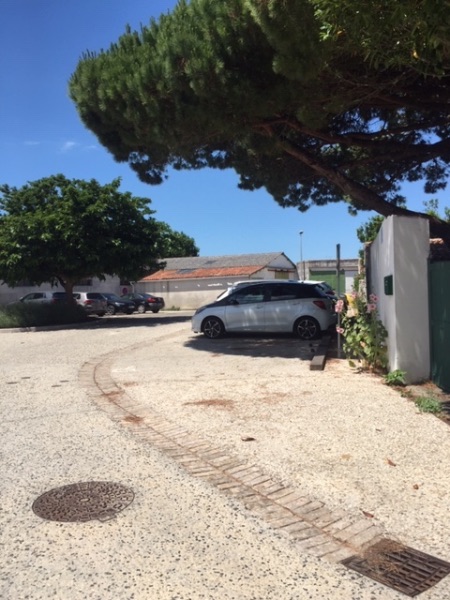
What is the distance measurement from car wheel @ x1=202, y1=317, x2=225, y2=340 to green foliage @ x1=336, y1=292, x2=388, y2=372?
552 centimetres

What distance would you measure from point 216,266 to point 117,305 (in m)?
15.6

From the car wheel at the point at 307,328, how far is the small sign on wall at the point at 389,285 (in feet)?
19.8

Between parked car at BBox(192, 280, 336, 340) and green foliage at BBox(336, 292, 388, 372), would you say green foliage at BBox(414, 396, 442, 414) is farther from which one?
parked car at BBox(192, 280, 336, 340)

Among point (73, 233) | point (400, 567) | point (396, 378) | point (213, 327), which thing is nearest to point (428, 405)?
point (396, 378)

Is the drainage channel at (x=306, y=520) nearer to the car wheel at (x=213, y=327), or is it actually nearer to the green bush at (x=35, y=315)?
the car wheel at (x=213, y=327)

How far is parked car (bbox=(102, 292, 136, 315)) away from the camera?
33062 mm

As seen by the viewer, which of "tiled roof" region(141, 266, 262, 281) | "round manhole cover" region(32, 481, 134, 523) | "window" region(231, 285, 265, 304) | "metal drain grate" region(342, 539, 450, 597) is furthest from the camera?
"tiled roof" region(141, 266, 262, 281)

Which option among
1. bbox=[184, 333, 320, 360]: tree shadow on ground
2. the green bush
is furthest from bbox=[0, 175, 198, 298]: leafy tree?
bbox=[184, 333, 320, 360]: tree shadow on ground

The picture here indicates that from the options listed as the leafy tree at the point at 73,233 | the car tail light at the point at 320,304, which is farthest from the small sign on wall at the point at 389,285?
the leafy tree at the point at 73,233

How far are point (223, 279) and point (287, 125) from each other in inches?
1236

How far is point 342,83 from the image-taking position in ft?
31.7

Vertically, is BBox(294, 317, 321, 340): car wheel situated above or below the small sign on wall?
below

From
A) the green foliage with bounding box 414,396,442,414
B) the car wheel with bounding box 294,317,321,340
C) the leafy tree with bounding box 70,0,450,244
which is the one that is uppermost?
the leafy tree with bounding box 70,0,450,244

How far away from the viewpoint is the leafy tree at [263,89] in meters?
7.64
